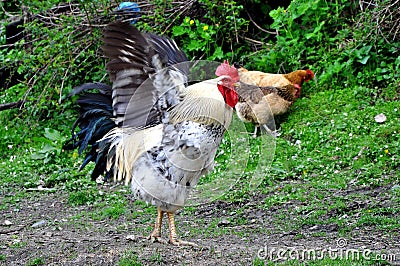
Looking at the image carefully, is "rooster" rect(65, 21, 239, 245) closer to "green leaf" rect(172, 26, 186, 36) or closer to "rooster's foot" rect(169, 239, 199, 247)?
"rooster's foot" rect(169, 239, 199, 247)

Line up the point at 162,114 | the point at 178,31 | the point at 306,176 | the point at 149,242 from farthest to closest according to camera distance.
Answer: the point at 178,31 → the point at 306,176 → the point at 149,242 → the point at 162,114

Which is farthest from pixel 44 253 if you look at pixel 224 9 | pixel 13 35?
pixel 13 35

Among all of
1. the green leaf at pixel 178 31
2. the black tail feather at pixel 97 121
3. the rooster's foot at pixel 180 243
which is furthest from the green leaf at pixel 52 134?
the rooster's foot at pixel 180 243

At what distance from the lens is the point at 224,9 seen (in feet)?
34.4

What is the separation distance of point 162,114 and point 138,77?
42 centimetres

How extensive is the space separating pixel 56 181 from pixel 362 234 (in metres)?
4.64

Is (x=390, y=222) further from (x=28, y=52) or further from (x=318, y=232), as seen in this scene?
(x=28, y=52)

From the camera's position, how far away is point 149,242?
582 centimetres

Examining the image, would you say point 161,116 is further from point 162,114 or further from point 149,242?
point 149,242

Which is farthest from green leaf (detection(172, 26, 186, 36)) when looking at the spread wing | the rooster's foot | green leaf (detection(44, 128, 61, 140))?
the rooster's foot

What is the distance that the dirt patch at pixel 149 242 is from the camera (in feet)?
17.0

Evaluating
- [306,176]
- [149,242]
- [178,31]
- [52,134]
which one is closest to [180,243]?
[149,242]

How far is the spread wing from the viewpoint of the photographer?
516cm

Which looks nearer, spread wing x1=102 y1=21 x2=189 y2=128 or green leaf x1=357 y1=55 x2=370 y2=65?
spread wing x1=102 y1=21 x2=189 y2=128
